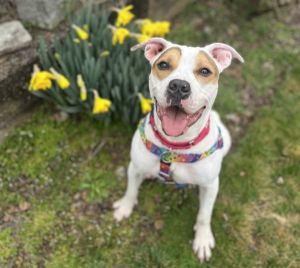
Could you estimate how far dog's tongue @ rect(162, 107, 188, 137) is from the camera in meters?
2.62

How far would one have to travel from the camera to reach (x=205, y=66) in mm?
2537

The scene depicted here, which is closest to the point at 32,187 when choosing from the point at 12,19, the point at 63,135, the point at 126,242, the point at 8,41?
the point at 63,135

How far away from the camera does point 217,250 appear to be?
3.55m

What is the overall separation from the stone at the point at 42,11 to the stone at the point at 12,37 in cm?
14

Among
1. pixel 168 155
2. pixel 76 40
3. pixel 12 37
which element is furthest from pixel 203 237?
pixel 12 37

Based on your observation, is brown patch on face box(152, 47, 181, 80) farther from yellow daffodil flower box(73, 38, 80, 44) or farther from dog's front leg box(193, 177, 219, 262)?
yellow daffodil flower box(73, 38, 80, 44)

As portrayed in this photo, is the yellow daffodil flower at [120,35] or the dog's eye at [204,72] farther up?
the dog's eye at [204,72]

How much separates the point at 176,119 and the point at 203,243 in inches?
50.5

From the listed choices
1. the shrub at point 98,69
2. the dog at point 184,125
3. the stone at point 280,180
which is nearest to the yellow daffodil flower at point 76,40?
the shrub at point 98,69

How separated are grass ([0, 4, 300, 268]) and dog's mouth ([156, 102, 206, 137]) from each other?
4.03ft

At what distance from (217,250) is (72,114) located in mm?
1769

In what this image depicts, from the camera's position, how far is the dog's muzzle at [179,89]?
2.42 metres

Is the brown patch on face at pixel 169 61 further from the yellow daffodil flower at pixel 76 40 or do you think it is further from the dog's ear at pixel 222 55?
the yellow daffodil flower at pixel 76 40

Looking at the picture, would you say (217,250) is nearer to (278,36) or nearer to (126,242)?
(126,242)
